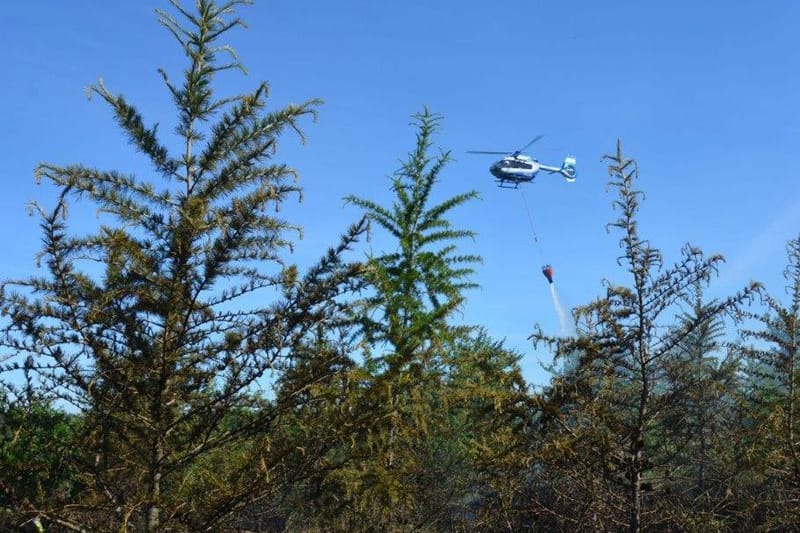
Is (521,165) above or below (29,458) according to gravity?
above

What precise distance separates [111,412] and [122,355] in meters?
0.47

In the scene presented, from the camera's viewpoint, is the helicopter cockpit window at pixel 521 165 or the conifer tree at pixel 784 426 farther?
the helicopter cockpit window at pixel 521 165

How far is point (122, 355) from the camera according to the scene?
602 cm

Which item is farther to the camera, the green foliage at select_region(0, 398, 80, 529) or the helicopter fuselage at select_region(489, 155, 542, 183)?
the helicopter fuselage at select_region(489, 155, 542, 183)

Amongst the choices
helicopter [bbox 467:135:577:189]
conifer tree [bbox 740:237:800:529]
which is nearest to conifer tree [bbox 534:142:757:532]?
conifer tree [bbox 740:237:800:529]

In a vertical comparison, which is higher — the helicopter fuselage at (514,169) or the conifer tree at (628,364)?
the helicopter fuselage at (514,169)

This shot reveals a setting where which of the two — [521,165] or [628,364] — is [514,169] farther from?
[628,364]

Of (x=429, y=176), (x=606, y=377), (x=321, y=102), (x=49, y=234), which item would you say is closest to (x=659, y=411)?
(x=606, y=377)

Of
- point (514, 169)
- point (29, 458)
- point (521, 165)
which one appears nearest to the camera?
point (29, 458)

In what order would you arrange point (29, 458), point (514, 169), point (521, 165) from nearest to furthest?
point (29, 458) → point (514, 169) → point (521, 165)

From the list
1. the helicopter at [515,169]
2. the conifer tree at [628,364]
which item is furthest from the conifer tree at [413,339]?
the helicopter at [515,169]

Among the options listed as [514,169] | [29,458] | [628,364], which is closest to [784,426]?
[628,364]

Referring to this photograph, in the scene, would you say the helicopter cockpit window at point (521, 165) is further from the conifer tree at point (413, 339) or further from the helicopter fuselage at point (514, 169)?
the conifer tree at point (413, 339)

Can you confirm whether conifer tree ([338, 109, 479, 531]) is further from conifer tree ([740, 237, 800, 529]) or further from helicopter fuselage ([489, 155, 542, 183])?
helicopter fuselage ([489, 155, 542, 183])
